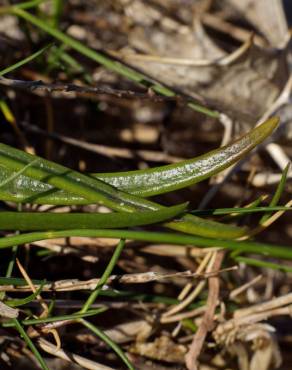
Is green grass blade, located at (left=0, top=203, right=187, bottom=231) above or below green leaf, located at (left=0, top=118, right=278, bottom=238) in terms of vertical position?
below

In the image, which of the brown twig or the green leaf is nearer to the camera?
the green leaf

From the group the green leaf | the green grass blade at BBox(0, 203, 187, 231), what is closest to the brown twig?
the green leaf

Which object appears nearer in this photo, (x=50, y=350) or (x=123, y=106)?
(x=50, y=350)

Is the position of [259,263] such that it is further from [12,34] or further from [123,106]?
[12,34]

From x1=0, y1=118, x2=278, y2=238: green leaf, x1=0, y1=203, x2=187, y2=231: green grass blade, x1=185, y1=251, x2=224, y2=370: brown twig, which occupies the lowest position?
x1=185, y1=251, x2=224, y2=370: brown twig

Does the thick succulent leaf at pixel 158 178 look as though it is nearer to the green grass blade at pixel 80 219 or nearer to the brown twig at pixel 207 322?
the green grass blade at pixel 80 219

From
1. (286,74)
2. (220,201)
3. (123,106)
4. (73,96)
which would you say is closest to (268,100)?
(286,74)

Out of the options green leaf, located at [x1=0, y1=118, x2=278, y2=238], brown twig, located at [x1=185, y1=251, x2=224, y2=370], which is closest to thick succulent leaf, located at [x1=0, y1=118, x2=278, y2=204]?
green leaf, located at [x1=0, y1=118, x2=278, y2=238]

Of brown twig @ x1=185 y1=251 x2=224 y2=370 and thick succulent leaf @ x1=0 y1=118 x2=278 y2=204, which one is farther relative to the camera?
brown twig @ x1=185 y1=251 x2=224 y2=370

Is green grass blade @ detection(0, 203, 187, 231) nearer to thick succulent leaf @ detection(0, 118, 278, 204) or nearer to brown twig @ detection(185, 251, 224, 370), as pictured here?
thick succulent leaf @ detection(0, 118, 278, 204)

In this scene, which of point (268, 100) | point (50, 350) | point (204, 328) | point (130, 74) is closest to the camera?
point (50, 350)
